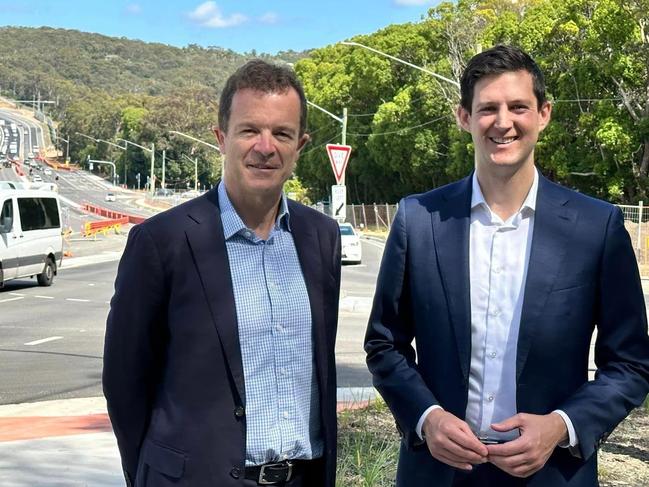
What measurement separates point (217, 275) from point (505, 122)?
3.07ft

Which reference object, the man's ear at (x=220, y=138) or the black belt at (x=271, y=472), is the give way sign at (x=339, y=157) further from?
the black belt at (x=271, y=472)

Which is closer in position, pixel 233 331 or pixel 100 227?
pixel 233 331

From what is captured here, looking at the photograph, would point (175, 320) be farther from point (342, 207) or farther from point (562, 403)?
point (342, 207)

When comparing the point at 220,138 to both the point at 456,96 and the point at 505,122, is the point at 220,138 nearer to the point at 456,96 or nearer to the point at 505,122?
the point at 505,122

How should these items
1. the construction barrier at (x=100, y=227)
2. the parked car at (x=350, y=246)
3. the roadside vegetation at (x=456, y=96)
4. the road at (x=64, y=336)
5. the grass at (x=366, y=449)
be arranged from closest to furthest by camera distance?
the grass at (x=366, y=449), the road at (x=64, y=336), the parked car at (x=350, y=246), the roadside vegetation at (x=456, y=96), the construction barrier at (x=100, y=227)

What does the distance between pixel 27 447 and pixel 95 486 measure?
1.41 m

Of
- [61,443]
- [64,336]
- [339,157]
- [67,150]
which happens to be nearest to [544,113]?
[61,443]

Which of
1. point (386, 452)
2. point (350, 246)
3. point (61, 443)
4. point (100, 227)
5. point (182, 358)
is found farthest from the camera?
point (100, 227)

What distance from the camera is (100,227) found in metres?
50.4

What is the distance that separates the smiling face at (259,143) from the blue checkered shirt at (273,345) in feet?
0.35

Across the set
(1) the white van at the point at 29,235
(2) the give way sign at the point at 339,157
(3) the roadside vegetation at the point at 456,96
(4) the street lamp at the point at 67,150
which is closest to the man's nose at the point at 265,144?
(3) the roadside vegetation at the point at 456,96

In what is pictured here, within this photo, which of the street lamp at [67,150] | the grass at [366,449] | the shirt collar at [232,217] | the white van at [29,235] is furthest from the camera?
the street lamp at [67,150]

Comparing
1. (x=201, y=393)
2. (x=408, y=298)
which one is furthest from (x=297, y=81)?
(x=201, y=393)

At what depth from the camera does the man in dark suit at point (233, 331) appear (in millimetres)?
2777
